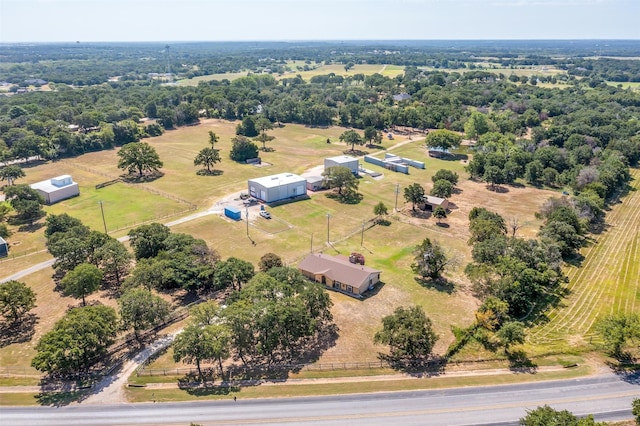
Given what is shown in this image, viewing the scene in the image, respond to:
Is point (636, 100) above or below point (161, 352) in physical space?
above

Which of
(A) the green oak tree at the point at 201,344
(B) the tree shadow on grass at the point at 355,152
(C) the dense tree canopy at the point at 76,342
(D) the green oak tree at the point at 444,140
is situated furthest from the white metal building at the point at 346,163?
(C) the dense tree canopy at the point at 76,342

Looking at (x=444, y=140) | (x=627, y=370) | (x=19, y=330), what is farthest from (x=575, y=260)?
(x=19, y=330)

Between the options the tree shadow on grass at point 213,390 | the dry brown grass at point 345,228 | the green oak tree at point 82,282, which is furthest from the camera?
the dry brown grass at point 345,228

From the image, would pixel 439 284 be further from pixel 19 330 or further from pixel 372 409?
pixel 19 330

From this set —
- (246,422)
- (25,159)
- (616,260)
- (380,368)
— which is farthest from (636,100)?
(25,159)

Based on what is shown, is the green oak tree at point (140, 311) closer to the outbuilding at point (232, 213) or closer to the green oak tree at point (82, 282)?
the green oak tree at point (82, 282)

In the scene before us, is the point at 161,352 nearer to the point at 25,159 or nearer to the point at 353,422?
the point at 353,422

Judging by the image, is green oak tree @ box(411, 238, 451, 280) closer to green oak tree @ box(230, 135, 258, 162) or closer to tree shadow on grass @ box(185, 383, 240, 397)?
tree shadow on grass @ box(185, 383, 240, 397)
